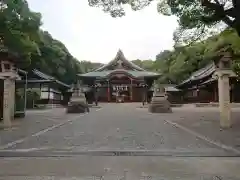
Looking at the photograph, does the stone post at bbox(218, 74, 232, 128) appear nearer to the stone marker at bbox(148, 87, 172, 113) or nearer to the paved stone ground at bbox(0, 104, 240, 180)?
the paved stone ground at bbox(0, 104, 240, 180)

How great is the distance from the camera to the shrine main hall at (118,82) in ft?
185

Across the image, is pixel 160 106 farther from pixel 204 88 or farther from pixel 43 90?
pixel 43 90

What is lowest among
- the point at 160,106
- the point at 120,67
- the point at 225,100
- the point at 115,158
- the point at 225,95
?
the point at 115,158

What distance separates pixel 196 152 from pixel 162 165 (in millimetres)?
2097

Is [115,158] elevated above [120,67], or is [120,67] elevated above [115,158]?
[120,67]

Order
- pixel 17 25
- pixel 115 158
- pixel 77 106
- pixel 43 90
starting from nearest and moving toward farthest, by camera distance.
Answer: pixel 115 158
pixel 17 25
pixel 77 106
pixel 43 90

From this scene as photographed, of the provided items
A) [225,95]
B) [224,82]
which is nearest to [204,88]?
[224,82]

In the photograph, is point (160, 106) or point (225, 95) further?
point (160, 106)

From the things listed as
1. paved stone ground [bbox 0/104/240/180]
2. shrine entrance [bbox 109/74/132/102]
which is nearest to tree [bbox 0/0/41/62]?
paved stone ground [bbox 0/104/240/180]

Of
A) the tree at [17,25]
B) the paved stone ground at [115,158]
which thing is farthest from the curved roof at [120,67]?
the paved stone ground at [115,158]

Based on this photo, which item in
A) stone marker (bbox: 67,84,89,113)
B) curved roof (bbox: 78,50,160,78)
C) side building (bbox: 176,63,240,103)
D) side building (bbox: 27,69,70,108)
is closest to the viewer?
stone marker (bbox: 67,84,89,113)

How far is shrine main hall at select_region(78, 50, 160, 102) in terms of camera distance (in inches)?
2221

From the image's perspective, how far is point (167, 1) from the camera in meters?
16.0

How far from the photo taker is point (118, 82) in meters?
58.8
